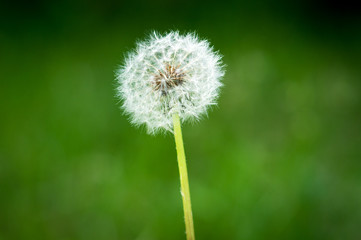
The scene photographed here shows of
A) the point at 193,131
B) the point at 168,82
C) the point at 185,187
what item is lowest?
the point at 185,187

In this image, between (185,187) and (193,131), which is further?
(193,131)

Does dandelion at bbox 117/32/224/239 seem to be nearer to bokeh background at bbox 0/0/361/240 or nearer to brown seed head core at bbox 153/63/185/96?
brown seed head core at bbox 153/63/185/96

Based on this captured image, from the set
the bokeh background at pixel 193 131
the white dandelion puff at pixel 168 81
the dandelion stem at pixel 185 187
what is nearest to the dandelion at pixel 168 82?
the white dandelion puff at pixel 168 81

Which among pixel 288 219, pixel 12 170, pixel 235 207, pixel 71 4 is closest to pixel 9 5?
pixel 71 4

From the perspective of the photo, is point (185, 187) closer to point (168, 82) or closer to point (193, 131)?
point (168, 82)

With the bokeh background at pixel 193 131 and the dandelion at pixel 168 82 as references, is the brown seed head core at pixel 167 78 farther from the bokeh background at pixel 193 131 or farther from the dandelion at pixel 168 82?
the bokeh background at pixel 193 131

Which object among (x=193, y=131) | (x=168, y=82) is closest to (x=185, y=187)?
(x=168, y=82)

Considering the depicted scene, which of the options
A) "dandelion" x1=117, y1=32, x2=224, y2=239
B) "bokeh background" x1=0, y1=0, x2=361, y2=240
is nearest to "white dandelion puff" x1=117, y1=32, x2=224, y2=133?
"dandelion" x1=117, y1=32, x2=224, y2=239
